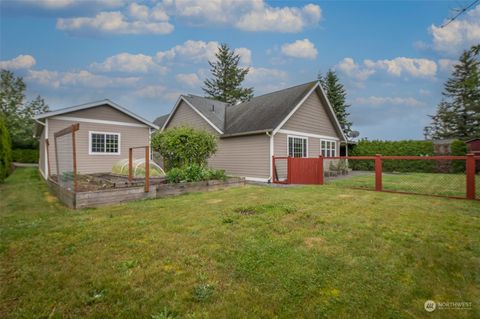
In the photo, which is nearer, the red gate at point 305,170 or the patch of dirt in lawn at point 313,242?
the patch of dirt in lawn at point 313,242

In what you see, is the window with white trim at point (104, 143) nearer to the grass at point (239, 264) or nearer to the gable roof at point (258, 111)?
the gable roof at point (258, 111)

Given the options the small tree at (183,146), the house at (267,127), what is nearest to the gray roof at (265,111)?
the house at (267,127)

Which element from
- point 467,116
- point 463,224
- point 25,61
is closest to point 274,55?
point 25,61

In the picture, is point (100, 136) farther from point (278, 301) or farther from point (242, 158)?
point (278, 301)

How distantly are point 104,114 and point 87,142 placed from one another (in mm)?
1756

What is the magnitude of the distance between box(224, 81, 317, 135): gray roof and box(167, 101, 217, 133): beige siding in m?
1.56

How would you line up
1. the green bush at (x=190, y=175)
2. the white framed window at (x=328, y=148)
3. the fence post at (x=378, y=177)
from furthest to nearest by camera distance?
the white framed window at (x=328, y=148), the green bush at (x=190, y=175), the fence post at (x=378, y=177)

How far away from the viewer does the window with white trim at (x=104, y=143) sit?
12.6 metres

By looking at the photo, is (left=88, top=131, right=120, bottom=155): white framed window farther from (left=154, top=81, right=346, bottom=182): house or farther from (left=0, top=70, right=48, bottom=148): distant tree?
(left=0, top=70, right=48, bottom=148): distant tree

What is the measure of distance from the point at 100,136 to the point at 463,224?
574 inches

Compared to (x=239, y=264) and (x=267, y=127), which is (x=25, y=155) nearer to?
(x=267, y=127)

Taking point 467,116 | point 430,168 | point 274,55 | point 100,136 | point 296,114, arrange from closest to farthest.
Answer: point 100,136 < point 296,114 < point 430,168 < point 274,55 < point 467,116

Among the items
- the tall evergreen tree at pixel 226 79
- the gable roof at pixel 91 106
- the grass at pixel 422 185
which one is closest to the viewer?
the grass at pixel 422 185

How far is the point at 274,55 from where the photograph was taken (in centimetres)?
2127
